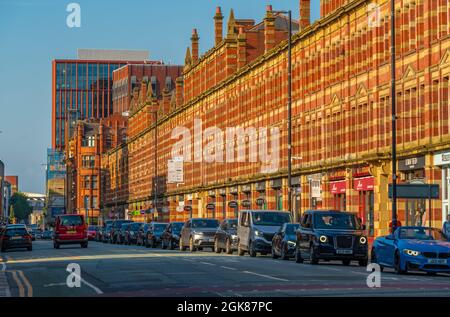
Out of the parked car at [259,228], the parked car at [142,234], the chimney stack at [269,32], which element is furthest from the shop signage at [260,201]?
the parked car at [259,228]

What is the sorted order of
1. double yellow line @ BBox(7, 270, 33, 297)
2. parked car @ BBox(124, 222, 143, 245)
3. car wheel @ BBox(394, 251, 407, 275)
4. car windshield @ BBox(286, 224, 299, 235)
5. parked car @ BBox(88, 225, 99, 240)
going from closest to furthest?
double yellow line @ BBox(7, 270, 33, 297)
car wheel @ BBox(394, 251, 407, 275)
car windshield @ BBox(286, 224, 299, 235)
parked car @ BBox(124, 222, 143, 245)
parked car @ BBox(88, 225, 99, 240)

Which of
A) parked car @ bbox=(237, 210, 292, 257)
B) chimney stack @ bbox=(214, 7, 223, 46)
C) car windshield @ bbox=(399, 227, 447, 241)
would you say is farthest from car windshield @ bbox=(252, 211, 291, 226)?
chimney stack @ bbox=(214, 7, 223, 46)

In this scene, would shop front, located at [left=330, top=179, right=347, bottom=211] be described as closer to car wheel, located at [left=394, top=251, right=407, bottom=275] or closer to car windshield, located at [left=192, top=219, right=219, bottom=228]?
car windshield, located at [left=192, top=219, right=219, bottom=228]

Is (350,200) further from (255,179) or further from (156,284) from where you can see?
(156,284)

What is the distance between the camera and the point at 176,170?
10350 cm

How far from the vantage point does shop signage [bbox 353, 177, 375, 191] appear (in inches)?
2158

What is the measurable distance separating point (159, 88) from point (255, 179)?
118591 mm

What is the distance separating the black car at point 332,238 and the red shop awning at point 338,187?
21752mm

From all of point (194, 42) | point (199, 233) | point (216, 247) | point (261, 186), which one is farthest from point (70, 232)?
point (194, 42)

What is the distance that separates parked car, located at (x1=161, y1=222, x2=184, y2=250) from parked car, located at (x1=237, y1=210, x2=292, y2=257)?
15475 mm

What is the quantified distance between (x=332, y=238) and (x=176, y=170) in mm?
67332

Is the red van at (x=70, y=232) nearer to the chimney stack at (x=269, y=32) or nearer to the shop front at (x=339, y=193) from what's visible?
the shop front at (x=339, y=193)

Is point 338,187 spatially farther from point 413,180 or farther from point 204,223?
point 413,180
